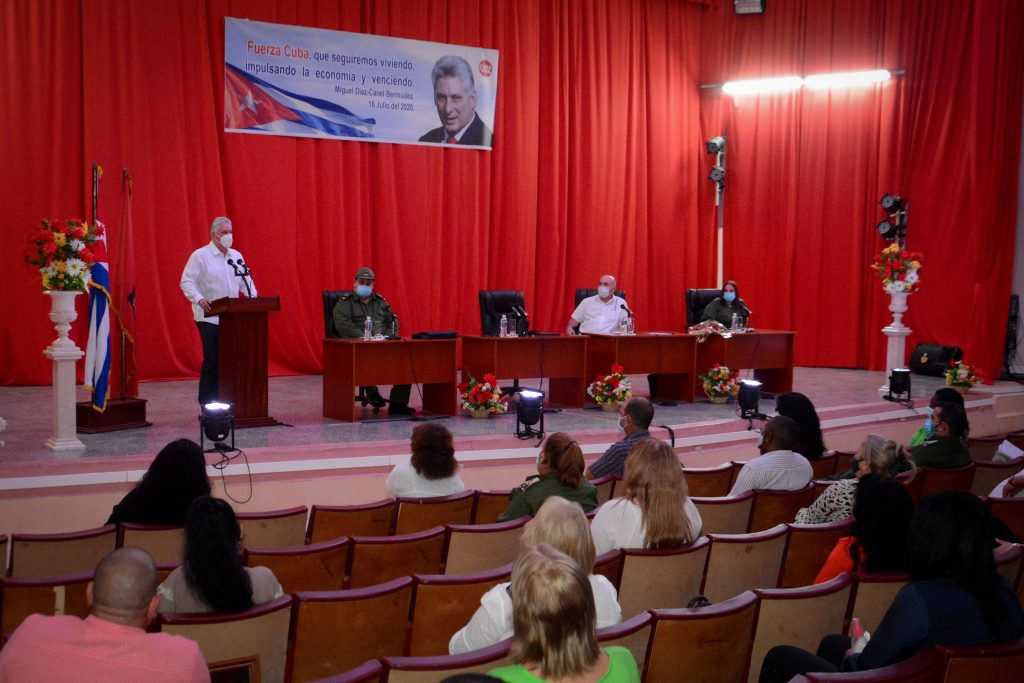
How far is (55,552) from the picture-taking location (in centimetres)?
346

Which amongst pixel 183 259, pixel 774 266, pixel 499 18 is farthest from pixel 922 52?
pixel 183 259

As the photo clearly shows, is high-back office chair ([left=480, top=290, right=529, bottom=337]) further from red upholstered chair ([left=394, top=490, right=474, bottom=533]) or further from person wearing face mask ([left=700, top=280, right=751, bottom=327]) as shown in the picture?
red upholstered chair ([left=394, top=490, right=474, bottom=533])

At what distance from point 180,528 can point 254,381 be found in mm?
3435

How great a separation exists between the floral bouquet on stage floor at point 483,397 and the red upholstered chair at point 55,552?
14.7 feet

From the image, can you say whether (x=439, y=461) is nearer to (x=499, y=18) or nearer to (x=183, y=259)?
(x=183, y=259)

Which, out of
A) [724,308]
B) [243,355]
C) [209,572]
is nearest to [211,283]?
[243,355]

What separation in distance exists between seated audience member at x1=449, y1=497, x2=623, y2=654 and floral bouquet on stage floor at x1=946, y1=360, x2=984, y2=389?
27.9 ft

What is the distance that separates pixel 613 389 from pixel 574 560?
596 centimetres

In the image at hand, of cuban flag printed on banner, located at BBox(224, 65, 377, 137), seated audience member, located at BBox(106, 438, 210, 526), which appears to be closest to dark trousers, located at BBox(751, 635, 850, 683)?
seated audience member, located at BBox(106, 438, 210, 526)

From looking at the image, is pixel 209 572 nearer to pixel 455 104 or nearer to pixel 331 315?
pixel 331 315

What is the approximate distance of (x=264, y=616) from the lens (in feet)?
8.53

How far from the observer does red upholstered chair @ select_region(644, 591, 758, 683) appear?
8.32ft

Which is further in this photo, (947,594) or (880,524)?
(880,524)

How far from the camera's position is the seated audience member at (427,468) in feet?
14.3
